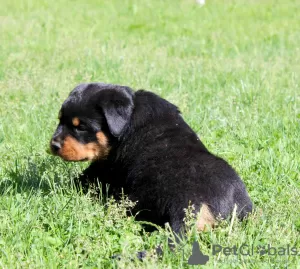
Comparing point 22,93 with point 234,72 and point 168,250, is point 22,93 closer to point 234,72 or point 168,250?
point 234,72

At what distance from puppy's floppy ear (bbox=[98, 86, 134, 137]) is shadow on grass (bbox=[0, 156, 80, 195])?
489 mm

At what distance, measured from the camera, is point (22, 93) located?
654 cm

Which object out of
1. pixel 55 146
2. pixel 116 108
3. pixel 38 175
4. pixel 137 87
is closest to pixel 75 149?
pixel 55 146

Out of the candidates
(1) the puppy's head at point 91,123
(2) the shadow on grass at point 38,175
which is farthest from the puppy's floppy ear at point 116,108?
(2) the shadow on grass at point 38,175

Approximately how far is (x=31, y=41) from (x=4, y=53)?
100 centimetres

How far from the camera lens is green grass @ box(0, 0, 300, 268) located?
11.1ft

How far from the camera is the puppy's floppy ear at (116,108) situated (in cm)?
395

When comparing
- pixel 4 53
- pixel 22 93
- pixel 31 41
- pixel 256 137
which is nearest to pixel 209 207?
pixel 256 137

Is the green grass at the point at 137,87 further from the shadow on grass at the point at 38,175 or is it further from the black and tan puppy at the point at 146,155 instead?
the black and tan puppy at the point at 146,155

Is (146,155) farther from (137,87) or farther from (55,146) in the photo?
(137,87)

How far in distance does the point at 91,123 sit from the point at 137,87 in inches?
108

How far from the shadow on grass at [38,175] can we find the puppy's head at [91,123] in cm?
24

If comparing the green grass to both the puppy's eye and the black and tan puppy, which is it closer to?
the black and tan puppy

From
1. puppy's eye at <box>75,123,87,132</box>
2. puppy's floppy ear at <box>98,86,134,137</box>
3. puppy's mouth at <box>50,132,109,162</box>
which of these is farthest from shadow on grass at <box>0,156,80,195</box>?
puppy's floppy ear at <box>98,86,134,137</box>
